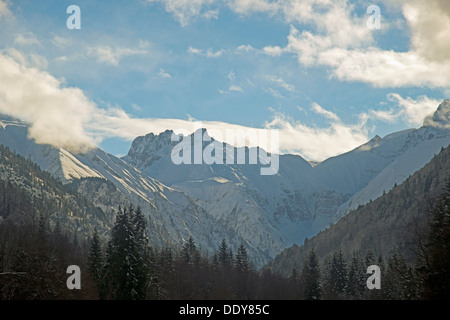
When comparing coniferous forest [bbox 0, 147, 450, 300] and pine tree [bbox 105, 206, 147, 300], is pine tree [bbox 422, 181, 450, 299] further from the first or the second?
pine tree [bbox 105, 206, 147, 300]

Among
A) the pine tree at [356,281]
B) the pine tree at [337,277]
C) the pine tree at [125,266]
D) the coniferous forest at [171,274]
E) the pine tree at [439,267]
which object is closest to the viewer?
the pine tree at [439,267]

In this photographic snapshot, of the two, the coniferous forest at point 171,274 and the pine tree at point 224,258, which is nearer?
the coniferous forest at point 171,274

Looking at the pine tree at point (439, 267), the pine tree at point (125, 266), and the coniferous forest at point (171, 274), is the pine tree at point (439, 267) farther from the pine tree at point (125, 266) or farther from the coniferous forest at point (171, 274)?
the pine tree at point (125, 266)

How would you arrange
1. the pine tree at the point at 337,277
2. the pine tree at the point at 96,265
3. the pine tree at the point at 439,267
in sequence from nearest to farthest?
the pine tree at the point at 439,267 < the pine tree at the point at 96,265 < the pine tree at the point at 337,277

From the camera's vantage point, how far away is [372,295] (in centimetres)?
9356

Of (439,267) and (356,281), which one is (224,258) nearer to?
(356,281)

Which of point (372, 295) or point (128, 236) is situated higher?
point (128, 236)

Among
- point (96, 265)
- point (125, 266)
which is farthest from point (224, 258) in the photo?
point (125, 266)

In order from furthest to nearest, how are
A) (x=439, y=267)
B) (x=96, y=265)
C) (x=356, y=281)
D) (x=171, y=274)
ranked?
(x=356, y=281) < (x=171, y=274) < (x=96, y=265) < (x=439, y=267)

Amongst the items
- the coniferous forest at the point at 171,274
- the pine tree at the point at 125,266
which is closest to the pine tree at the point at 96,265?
the coniferous forest at the point at 171,274
